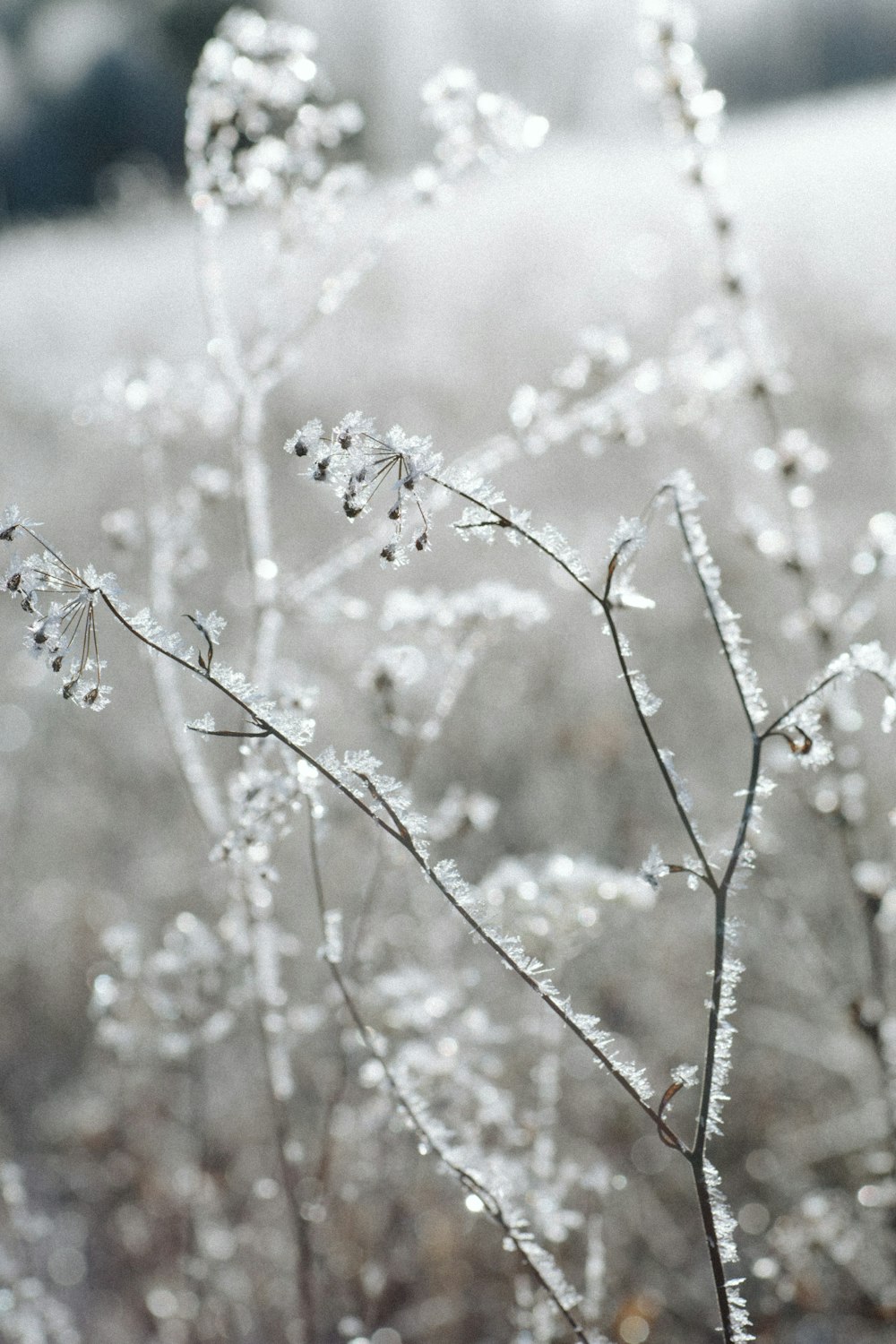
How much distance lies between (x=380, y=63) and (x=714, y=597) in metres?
26.3

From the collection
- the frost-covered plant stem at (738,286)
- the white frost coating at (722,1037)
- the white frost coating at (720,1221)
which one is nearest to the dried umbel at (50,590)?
the white frost coating at (722,1037)

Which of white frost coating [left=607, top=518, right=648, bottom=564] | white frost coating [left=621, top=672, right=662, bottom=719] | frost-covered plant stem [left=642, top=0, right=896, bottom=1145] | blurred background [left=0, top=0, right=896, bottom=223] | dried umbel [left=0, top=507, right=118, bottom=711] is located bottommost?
dried umbel [left=0, top=507, right=118, bottom=711]

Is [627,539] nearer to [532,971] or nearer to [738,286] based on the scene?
[532,971]

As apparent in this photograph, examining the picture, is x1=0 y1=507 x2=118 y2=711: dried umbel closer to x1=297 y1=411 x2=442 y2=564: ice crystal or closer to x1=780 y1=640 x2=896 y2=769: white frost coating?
x1=297 y1=411 x2=442 y2=564: ice crystal

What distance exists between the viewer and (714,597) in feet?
3.47

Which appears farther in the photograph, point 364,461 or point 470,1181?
point 470,1181

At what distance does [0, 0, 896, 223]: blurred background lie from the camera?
2002 centimetres

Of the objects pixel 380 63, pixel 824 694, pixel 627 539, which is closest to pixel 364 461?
pixel 627 539

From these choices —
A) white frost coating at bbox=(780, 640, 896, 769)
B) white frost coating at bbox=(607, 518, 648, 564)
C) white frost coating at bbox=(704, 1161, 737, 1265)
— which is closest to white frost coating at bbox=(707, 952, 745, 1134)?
white frost coating at bbox=(704, 1161, 737, 1265)

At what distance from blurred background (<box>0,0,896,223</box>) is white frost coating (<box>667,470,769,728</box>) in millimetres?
17309

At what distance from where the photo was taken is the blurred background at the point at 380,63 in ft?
65.7

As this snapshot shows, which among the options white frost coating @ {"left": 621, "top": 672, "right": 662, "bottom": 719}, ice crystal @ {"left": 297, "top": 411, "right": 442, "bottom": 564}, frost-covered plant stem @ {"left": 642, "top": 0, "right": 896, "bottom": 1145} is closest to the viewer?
ice crystal @ {"left": 297, "top": 411, "right": 442, "bottom": 564}

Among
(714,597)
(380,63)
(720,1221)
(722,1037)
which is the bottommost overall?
(720,1221)

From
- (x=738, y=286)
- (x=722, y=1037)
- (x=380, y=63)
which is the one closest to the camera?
(x=722, y=1037)
